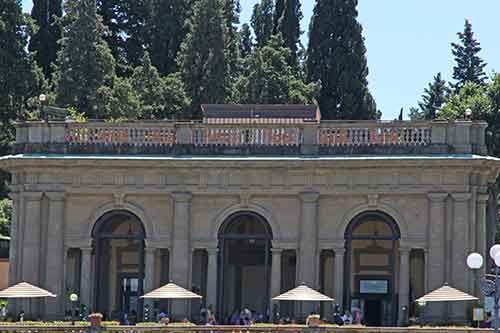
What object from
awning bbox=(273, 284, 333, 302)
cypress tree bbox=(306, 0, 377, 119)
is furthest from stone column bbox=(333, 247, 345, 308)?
cypress tree bbox=(306, 0, 377, 119)

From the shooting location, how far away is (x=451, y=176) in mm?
56750

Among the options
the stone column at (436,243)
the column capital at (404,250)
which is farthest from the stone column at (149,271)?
the stone column at (436,243)

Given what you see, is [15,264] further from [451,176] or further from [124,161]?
[451,176]

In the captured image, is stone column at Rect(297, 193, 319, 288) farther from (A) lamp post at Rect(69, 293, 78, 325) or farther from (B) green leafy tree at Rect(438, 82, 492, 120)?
(B) green leafy tree at Rect(438, 82, 492, 120)

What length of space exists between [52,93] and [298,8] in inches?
829

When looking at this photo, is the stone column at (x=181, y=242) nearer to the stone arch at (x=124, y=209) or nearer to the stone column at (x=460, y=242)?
the stone arch at (x=124, y=209)

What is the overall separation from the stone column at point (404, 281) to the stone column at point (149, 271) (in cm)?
970

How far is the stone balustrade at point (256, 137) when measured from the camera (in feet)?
188

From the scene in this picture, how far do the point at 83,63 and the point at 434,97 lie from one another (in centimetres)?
4032

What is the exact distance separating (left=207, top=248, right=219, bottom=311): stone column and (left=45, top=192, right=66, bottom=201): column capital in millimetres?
6147

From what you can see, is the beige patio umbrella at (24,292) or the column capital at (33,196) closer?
the beige patio umbrella at (24,292)

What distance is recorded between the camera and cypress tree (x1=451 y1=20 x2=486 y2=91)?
113m

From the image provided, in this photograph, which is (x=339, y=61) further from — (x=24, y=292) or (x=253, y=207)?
(x=24, y=292)

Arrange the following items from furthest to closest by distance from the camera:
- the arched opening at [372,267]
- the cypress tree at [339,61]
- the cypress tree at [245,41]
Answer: the cypress tree at [245,41], the cypress tree at [339,61], the arched opening at [372,267]
